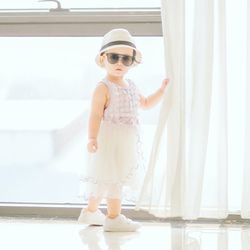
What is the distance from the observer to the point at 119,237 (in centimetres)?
151

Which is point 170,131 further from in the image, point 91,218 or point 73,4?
point 73,4

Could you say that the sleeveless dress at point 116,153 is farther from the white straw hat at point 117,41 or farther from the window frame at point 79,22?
the window frame at point 79,22

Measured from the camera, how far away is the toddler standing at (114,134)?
1544 millimetres

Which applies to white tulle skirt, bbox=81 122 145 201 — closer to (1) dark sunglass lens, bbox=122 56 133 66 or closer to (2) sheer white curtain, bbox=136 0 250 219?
(2) sheer white curtain, bbox=136 0 250 219

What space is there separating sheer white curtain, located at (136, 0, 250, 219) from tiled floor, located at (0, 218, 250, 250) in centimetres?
7

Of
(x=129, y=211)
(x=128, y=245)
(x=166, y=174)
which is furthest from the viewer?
(x=129, y=211)

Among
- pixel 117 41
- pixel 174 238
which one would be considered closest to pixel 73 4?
pixel 117 41

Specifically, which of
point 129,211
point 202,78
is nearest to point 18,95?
point 129,211

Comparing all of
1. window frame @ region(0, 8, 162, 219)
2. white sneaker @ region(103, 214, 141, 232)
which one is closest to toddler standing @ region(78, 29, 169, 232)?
white sneaker @ region(103, 214, 141, 232)

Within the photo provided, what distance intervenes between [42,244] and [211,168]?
541 mm

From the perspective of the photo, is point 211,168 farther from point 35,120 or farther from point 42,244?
point 35,120

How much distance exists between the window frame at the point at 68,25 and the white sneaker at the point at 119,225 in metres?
0.15

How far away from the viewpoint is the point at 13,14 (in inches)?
69.3

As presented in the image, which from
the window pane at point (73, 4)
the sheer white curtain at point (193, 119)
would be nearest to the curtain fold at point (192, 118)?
the sheer white curtain at point (193, 119)
